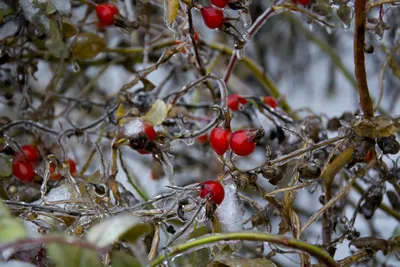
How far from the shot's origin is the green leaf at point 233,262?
0.57 metres

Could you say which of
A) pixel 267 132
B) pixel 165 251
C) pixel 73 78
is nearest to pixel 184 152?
pixel 73 78

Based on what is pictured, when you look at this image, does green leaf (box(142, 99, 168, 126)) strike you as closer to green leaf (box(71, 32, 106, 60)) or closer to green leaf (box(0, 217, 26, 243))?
green leaf (box(71, 32, 106, 60))

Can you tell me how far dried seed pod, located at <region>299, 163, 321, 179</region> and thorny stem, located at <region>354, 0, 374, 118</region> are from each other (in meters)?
0.08

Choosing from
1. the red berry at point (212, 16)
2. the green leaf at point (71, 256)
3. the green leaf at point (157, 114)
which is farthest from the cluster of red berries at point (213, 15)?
the green leaf at point (71, 256)

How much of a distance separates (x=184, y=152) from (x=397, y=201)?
581 millimetres

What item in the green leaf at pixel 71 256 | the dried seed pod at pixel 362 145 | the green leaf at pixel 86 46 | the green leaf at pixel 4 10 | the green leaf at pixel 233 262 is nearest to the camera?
the green leaf at pixel 71 256

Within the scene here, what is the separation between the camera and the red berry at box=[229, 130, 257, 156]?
65 centimetres

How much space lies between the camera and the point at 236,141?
2.15 ft

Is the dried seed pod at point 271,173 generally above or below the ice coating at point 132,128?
above

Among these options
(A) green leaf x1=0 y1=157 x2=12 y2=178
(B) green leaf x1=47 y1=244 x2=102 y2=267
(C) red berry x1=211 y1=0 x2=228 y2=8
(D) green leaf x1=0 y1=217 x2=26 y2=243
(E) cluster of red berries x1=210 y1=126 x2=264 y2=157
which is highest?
(C) red berry x1=211 y1=0 x2=228 y2=8

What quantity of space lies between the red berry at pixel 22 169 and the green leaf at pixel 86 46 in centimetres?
19

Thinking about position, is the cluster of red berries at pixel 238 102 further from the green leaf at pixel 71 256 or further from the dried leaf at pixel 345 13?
the green leaf at pixel 71 256

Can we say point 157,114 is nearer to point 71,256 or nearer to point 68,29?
point 68,29

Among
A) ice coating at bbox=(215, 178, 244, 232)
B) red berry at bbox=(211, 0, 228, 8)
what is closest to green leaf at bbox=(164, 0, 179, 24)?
red berry at bbox=(211, 0, 228, 8)
